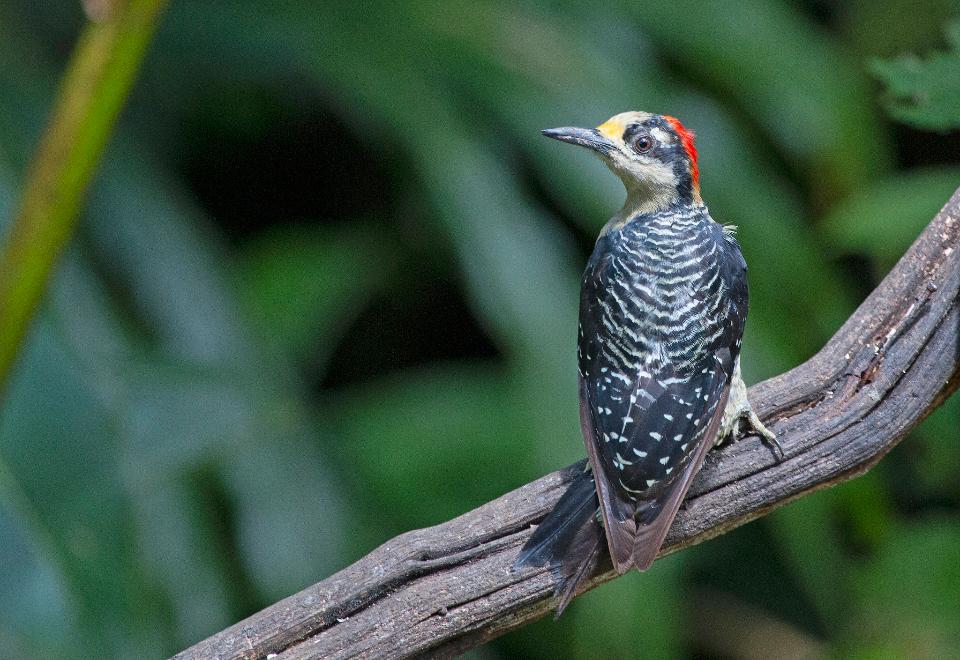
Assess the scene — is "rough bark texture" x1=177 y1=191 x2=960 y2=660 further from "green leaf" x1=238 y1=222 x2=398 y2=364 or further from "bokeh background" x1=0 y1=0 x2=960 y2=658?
"green leaf" x1=238 y1=222 x2=398 y2=364

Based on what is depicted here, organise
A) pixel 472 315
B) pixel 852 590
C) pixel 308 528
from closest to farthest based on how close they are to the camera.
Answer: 1. pixel 308 528
2. pixel 852 590
3. pixel 472 315

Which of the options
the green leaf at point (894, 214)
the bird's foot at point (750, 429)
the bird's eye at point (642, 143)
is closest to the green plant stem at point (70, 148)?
the bird's eye at point (642, 143)

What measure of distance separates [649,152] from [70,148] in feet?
4.65

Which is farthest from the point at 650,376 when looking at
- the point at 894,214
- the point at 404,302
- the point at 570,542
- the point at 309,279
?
the point at 404,302

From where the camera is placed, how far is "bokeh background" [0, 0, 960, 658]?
3.56 metres

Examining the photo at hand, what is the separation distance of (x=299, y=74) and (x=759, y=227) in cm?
193

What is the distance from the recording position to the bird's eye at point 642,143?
2975 mm

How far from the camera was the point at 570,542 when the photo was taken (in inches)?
93.6

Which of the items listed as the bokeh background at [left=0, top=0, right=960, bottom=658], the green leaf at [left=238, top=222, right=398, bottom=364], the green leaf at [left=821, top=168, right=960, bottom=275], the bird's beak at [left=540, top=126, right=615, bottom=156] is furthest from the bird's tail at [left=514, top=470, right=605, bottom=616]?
the green leaf at [left=238, top=222, right=398, bottom=364]

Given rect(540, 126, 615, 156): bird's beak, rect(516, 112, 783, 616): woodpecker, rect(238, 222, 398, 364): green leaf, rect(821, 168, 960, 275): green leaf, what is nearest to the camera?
rect(516, 112, 783, 616): woodpecker

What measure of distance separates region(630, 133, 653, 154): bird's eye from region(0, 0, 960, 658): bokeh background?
0.93 meters

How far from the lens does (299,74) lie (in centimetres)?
465

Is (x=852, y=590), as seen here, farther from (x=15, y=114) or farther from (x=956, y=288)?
(x=15, y=114)

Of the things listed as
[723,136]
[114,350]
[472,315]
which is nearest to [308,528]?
[114,350]
